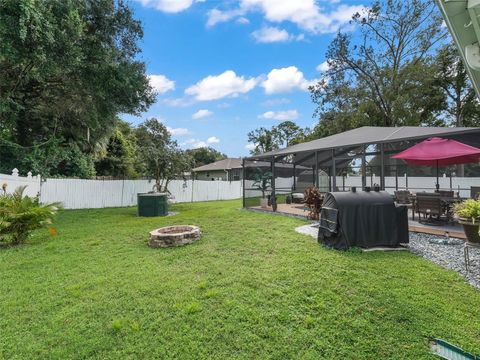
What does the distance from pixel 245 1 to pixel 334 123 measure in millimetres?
13568

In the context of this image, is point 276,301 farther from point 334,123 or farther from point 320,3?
point 334,123

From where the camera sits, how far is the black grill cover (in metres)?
5.28

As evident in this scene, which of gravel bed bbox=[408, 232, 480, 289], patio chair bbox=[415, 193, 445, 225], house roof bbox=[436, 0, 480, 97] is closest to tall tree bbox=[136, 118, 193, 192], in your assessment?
patio chair bbox=[415, 193, 445, 225]

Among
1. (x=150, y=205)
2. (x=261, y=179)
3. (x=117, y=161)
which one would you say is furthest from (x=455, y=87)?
(x=117, y=161)

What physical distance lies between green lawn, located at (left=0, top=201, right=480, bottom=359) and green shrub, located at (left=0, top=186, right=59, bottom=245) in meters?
1.09

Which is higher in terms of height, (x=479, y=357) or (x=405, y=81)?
(x=405, y=81)

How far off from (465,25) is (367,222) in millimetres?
3818

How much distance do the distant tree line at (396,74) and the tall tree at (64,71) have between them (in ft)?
51.4

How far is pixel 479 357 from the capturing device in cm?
242

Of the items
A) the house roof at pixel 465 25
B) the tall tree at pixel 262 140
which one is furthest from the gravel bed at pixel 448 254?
the tall tree at pixel 262 140

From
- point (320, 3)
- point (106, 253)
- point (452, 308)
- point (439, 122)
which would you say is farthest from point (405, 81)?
point (106, 253)

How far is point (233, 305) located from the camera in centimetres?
331

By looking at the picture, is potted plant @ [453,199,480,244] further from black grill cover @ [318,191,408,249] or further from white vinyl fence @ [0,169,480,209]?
white vinyl fence @ [0,169,480,209]

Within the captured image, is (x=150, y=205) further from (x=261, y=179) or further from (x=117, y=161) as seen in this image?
(x=117, y=161)
